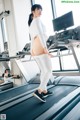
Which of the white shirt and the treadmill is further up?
the white shirt

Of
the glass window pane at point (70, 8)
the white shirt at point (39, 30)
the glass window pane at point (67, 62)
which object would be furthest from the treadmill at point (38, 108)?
the glass window pane at point (70, 8)

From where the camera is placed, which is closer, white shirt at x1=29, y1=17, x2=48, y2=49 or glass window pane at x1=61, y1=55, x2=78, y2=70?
white shirt at x1=29, y1=17, x2=48, y2=49

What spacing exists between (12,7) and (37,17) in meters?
2.70

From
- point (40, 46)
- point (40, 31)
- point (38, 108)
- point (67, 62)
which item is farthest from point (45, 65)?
point (67, 62)

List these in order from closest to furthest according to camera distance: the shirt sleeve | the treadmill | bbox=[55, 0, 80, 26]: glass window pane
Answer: the treadmill < the shirt sleeve < bbox=[55, 0, 80, 26]: glass window pane

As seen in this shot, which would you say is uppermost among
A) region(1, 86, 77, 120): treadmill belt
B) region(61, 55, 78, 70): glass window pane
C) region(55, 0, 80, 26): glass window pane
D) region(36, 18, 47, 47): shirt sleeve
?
region(55, 0, 80, 26): glass window pane

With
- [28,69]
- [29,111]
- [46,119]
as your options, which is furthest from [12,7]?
[46,119]

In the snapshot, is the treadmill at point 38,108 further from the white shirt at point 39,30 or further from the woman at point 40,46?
the white shirt at point 39,30

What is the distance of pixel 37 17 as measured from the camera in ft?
8.89

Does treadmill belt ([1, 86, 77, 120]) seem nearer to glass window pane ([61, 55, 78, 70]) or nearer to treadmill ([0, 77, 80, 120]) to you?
treadmill ([0, 77, 80, 120])

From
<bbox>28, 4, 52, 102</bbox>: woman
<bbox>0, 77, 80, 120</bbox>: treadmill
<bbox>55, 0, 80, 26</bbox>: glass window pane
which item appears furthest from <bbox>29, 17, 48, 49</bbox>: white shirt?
<bbox>55, 0, 80, 26</bbox>: glass window pane

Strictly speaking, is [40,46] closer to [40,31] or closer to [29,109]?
[40,31]

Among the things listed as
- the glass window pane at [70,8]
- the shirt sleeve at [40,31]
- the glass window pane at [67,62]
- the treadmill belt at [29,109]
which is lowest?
the treadmill belt at [29,109]

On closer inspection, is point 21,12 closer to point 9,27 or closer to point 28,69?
point 9,27
